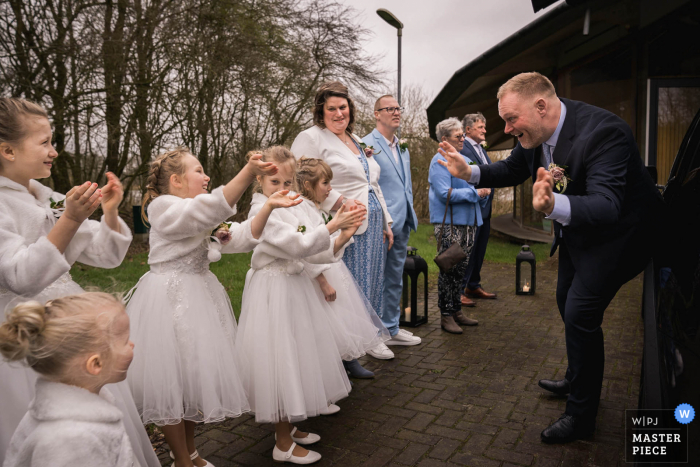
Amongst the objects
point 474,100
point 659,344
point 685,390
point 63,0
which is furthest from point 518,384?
point 474,100

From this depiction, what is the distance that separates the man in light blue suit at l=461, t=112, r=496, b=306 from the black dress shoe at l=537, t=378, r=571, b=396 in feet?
9.30

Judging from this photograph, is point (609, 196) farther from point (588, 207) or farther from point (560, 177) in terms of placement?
point (560, 177)

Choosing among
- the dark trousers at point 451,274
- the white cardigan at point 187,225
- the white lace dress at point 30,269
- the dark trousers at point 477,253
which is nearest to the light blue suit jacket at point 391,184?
the dark trousers at point 451,274

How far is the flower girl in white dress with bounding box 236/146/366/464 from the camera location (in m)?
2.99

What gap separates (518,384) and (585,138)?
7.08 feet

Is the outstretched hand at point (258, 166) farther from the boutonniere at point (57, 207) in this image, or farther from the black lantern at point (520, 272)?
the black lantern at point (520, 272)

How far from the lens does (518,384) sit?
14.0 ft

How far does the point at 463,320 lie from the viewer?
6.11m

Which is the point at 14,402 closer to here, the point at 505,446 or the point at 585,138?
the point at 505,446

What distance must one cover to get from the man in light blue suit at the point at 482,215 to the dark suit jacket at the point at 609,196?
301cm

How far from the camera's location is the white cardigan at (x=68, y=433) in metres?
1.65

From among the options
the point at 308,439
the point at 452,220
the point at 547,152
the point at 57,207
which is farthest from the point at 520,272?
the point at 57,207

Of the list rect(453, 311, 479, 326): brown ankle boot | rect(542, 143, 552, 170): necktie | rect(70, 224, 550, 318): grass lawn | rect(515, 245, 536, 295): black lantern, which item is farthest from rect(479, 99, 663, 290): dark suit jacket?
rect(515, 245, 536, 295): black lantern

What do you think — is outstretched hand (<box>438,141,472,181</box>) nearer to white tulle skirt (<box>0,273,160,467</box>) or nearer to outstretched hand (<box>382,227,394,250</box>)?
outstretched hand (<box>382,227,394,250</box>)
